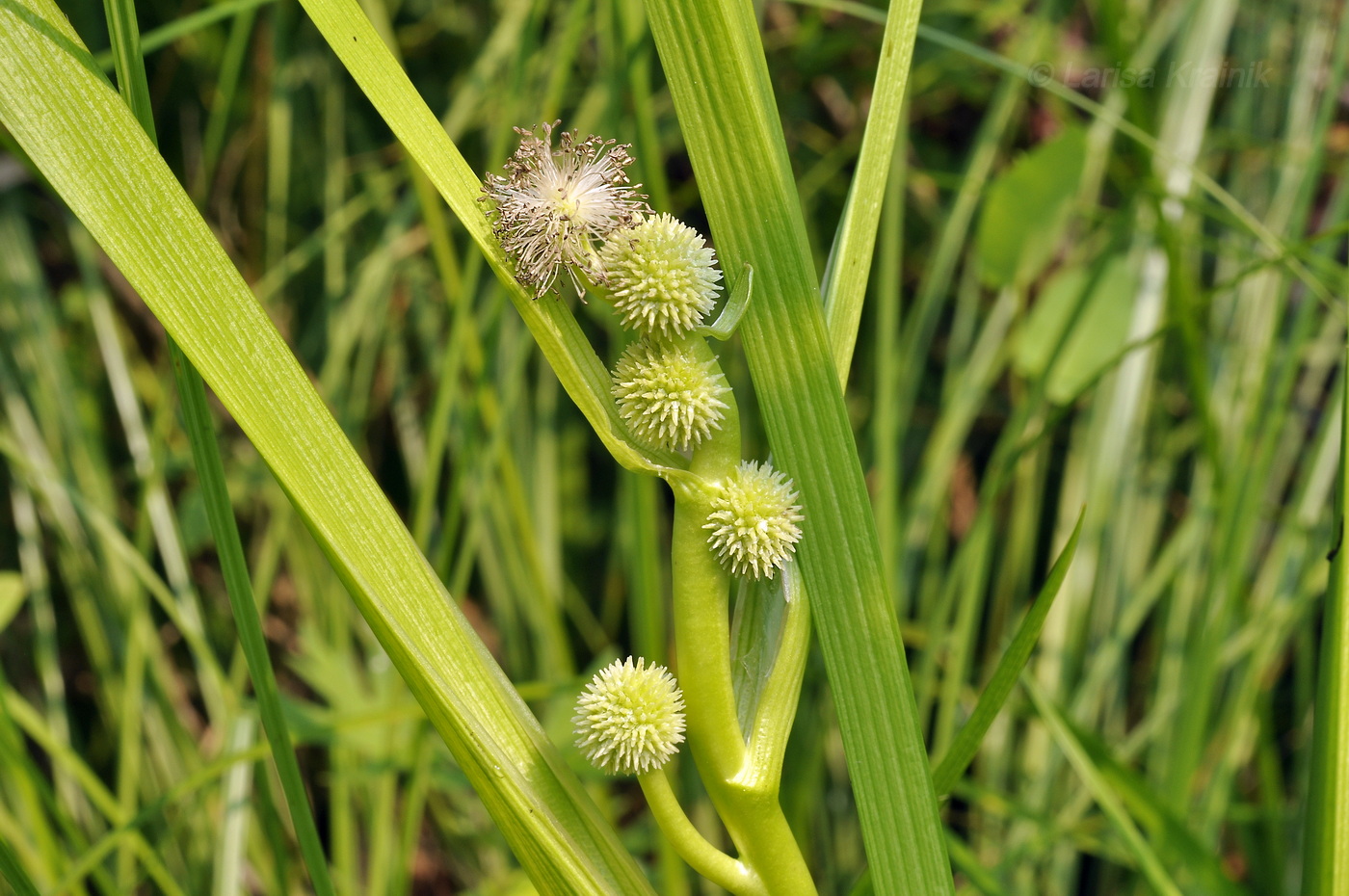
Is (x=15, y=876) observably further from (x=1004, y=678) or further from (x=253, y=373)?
(x=1004, y=678)

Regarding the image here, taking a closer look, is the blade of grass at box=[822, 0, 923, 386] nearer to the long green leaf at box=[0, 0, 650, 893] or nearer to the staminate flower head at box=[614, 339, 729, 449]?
the staminate flower head at box=[614, 339, 729, 449]

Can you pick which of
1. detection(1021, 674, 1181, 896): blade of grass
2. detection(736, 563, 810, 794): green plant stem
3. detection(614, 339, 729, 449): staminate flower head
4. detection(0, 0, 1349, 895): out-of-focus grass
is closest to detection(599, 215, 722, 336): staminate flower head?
detection(614, 339, 729, 449): staminate flower head

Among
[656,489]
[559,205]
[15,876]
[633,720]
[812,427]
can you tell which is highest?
[656,489]

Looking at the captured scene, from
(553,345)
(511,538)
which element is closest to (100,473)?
(511,538)

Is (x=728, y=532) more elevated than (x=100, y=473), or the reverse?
(x=100, y=473)

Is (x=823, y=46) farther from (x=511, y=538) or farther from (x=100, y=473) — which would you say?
(x=100, y=473)

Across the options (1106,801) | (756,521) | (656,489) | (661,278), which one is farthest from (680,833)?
(656,489)
